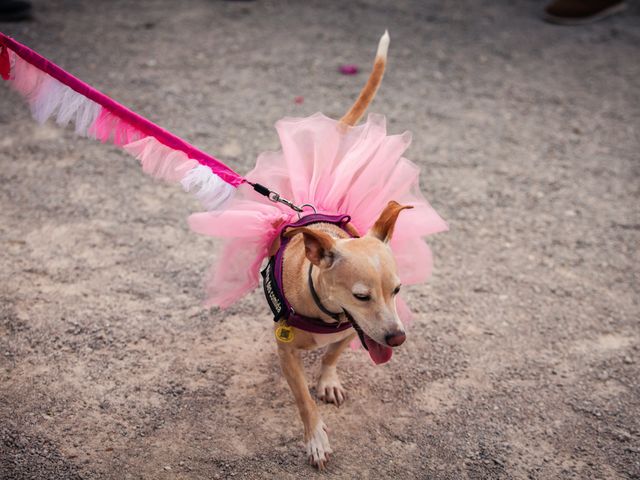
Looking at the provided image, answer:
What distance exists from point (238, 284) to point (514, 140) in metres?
2.99

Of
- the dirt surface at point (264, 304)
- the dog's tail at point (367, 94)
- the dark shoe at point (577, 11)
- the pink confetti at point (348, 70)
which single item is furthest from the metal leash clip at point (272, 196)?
the dark shoe at point (577, 11)

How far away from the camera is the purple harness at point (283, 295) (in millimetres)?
2539

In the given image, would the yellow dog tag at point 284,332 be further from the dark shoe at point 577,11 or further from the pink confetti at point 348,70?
the dark shoe at point 577,11

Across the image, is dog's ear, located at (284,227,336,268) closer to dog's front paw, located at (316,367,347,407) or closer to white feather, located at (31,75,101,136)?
dog's front paw, located at (316,367,347,407)

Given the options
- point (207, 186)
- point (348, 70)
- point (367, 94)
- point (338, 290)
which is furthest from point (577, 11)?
point (338, 290)

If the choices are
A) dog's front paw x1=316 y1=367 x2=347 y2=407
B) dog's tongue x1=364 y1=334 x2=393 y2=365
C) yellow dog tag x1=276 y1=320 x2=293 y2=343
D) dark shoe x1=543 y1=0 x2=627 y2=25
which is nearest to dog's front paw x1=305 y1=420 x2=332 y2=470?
dog's front paw x1=316 y1=367 x2=347 y2=407

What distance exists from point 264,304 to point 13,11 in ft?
15.4

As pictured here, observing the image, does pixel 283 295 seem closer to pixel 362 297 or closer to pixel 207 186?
pixel 362 297

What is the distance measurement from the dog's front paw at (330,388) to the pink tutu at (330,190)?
1.77 ft

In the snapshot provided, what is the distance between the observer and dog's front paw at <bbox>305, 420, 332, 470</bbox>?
2617mm

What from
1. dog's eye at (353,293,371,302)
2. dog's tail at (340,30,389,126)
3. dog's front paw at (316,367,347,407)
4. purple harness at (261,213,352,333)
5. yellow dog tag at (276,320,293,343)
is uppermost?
dog's tail at (340,30,389,126)

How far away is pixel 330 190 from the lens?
2.82m

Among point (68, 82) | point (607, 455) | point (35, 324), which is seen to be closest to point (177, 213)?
point (35, 324)

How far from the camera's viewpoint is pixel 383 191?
2832 mm
